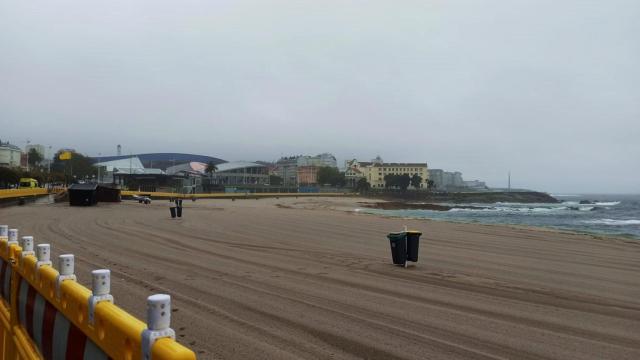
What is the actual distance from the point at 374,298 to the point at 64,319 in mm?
5243

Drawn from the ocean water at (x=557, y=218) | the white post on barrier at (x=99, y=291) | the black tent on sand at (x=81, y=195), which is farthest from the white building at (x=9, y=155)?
the white post on barrier at (x=99, y=291)

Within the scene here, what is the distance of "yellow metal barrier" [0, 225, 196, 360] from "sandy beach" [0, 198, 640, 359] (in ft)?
5.59

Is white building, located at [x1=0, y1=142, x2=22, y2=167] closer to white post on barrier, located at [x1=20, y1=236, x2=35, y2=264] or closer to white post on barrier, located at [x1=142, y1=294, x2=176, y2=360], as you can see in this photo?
white post on barrier, located at [x1=20, y1=236, x2=35, y2=264]

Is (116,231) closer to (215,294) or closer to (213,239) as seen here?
(213,239)

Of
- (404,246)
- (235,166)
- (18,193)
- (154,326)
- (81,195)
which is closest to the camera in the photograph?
(154,326)

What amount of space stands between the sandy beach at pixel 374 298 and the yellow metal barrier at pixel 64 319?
170 centimetres

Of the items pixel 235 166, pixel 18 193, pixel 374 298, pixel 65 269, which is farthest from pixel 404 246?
pixel 235 166

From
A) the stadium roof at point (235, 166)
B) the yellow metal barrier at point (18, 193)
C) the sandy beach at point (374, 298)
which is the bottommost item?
the sandy beach at point (374, 298)

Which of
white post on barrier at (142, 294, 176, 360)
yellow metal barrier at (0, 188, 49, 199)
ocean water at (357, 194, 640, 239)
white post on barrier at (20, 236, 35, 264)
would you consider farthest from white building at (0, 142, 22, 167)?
white post on barrier at (142, 294, 176, 360)

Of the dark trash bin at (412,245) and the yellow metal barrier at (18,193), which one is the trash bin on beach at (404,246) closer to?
the dark trash bin at (412,245)

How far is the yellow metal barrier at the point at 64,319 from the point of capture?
1.82 m

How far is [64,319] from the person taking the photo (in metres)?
2.78

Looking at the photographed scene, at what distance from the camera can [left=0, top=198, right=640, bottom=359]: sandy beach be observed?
507 cm

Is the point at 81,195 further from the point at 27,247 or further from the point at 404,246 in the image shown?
the point at 27,247
